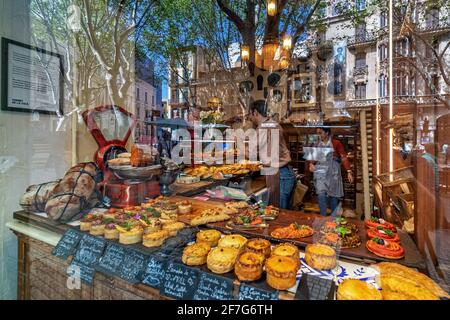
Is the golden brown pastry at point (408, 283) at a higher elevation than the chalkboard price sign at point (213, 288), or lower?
higher

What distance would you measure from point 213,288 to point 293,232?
687mm

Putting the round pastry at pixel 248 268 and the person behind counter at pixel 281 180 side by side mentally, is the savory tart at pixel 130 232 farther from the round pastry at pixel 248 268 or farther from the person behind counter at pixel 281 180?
the person behind counter at pixel 281 180

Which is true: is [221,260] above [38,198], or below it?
below

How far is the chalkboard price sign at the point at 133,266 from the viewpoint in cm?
112

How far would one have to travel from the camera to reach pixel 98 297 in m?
1.24

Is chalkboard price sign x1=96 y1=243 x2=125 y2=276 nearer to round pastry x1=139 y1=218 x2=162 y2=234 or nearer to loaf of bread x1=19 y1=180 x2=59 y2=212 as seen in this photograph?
round pastry x1=139 y1=218 x2=162 y2=234

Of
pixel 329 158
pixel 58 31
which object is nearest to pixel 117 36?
pixel 58 31

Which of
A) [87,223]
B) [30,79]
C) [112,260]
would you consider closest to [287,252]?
[112,260]

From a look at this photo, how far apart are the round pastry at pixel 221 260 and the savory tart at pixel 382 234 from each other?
87 cm

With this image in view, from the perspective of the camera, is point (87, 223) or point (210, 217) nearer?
point (87, 223)

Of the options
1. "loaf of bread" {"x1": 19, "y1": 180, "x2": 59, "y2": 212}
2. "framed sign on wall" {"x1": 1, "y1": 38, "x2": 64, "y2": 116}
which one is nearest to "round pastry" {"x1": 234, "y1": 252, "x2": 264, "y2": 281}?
"loaf of bread" {"x1": 19, "y1": 180, "x2": 59, "y2": 212}

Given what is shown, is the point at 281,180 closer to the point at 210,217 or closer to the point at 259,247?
the point at 210,217

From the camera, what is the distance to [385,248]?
1154 mm

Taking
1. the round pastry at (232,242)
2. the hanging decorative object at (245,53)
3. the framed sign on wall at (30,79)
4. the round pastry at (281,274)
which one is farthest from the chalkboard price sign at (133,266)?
the hanging decorative object at (245,53)
